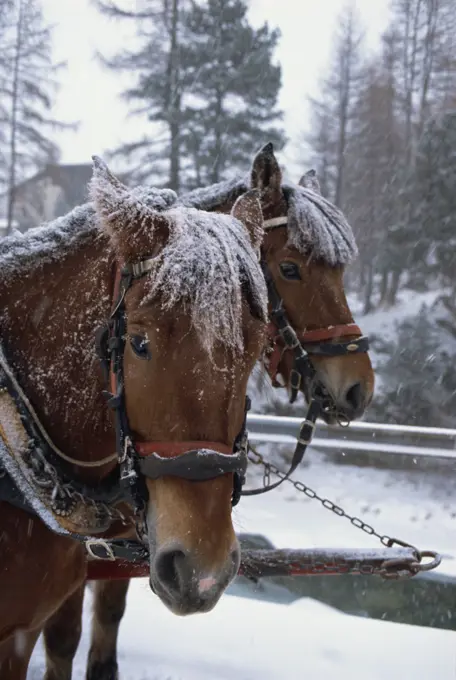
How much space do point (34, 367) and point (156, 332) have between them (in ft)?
2.00

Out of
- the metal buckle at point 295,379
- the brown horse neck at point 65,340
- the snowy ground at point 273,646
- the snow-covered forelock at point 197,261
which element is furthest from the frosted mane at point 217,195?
the snowy ground at point 273,646

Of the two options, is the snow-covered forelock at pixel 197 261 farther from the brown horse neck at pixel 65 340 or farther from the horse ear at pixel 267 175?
the horse ear at pixel 267 175

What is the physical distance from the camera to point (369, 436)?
537cm

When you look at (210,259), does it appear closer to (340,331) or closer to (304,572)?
(340,331)

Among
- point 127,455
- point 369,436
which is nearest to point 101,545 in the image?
point 127,455

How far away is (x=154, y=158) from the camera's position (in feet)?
45.5

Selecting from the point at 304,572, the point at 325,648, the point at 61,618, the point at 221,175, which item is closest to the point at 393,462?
the point at 325,648

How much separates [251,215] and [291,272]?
1.18 meters

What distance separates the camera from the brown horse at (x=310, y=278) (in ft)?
10.5

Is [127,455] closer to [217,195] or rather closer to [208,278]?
[208,278]

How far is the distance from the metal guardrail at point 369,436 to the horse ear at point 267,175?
7.52 feet

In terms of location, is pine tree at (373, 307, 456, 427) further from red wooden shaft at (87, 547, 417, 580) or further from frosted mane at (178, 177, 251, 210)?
frosted mane at (178, 177, 251, 210)

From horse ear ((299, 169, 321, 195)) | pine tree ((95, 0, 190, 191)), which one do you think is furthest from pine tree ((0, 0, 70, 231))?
horse ear ((299, 169, 321, 195))

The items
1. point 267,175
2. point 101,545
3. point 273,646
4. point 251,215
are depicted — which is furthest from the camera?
point 273,646
